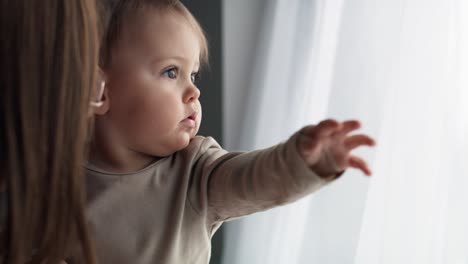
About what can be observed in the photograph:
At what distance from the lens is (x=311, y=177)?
25.0 inches

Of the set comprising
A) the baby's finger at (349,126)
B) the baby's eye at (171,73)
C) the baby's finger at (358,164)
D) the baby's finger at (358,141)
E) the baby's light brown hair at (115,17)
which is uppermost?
the baby's light brown hair at (115,17)

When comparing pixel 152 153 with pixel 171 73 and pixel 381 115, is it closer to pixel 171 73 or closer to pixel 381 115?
pixel 171 73

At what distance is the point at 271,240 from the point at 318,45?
454 mm

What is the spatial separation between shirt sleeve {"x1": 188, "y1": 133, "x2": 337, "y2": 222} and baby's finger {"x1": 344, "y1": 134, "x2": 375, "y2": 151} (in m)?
Result: 0.04

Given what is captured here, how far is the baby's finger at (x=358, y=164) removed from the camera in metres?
0.62

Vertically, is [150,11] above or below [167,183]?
above

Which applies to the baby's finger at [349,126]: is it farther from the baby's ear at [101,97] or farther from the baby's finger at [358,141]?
the baby's ear at [101,97]

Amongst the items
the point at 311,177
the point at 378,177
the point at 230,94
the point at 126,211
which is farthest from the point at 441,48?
the point at 230,94

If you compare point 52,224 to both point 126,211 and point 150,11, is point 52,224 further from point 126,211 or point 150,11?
point 150,11

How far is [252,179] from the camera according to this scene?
2.27 feet

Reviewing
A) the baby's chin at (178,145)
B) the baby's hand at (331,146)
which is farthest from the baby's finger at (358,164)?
the baby's chin at (178,145)

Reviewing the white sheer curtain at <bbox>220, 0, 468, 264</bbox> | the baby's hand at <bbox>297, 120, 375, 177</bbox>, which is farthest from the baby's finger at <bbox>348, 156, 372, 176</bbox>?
the white sheer curtain at <bbox>220, 0, 468, 264</bbox>

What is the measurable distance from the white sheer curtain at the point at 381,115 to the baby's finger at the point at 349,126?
40 cm

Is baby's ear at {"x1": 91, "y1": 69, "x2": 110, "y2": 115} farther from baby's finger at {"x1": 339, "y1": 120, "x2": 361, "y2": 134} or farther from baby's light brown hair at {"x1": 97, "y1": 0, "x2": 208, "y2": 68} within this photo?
baby's finger at {"x1": 339, "y1": 120, "x2": 361, "y2": 134}
